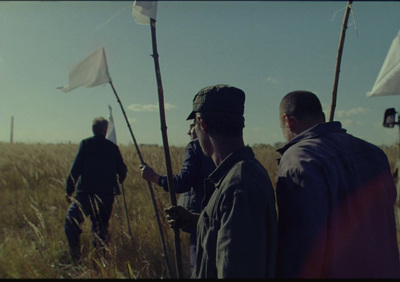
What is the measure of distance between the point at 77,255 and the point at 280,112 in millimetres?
4047

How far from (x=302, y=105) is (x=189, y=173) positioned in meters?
1.61

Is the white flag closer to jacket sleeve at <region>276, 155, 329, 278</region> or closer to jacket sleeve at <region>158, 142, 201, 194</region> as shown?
jacket sleeve at <region>158, 142, 201, 194</region>

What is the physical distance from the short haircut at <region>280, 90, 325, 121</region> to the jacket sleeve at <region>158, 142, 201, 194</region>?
4.98ft

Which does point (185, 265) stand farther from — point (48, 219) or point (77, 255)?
point (48, 219)

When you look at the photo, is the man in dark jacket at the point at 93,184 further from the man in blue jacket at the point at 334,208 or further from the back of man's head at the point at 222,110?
the man in blue jacket at the point at 334,208

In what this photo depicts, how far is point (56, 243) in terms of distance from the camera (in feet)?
18.1

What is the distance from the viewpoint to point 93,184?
533cm

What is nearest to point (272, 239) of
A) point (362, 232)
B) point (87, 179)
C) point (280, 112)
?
point (362, 232)

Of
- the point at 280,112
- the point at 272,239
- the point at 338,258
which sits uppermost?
the point at 280,112

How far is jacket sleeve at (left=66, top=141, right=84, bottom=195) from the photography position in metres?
5.43

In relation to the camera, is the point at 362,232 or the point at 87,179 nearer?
the point at 362,232

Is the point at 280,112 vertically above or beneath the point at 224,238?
above

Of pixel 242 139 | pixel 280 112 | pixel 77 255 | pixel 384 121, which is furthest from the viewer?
pixel 77 255

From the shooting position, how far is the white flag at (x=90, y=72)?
3484 mm
